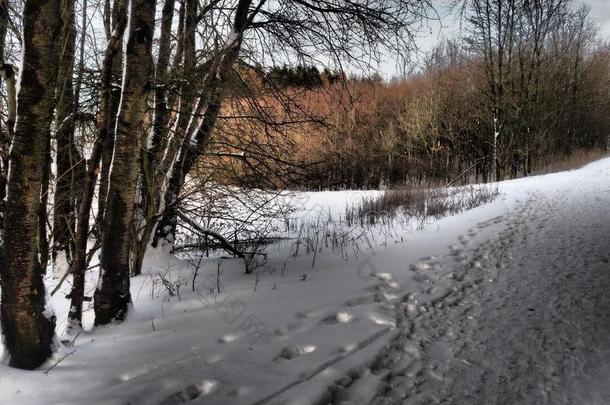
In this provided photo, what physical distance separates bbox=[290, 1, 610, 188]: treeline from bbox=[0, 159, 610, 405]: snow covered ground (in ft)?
44.9

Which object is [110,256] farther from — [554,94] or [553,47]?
[553,47]

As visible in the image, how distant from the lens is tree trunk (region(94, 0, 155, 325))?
9.63ft

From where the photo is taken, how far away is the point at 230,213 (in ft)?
20.0

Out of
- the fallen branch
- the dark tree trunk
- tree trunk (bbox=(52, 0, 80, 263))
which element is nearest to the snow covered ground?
the fallen branch

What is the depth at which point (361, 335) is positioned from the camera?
3.05 m

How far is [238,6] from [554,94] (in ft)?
85.1

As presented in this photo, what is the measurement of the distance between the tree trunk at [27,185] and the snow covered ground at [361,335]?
11.5 inches

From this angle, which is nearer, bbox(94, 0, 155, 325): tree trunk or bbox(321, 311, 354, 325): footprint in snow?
bbox(94, 0, 155, 325): tree trunk

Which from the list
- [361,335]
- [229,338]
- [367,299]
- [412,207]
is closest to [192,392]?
[229,338]

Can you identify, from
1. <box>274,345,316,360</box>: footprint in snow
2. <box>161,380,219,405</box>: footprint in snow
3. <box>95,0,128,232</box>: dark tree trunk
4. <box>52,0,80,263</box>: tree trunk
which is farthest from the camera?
<box>52,0,80,263</box>: tree trunk

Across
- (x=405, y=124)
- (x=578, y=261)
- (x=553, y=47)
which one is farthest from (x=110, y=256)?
(x=553, y=47)

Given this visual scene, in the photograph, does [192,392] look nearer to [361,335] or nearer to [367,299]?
[361,335]

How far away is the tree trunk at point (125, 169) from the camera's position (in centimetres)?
294

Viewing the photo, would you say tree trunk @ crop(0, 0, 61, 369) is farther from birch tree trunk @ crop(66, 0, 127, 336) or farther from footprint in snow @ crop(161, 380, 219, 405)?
footprint in snow @ crop(161, 380, 219, 405)
